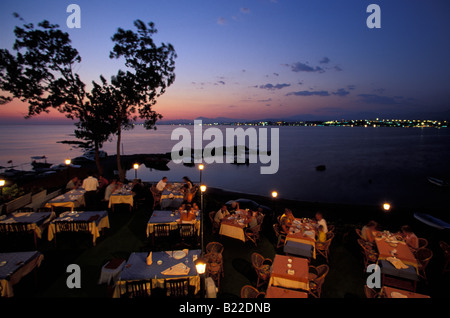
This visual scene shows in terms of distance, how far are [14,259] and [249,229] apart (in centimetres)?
643

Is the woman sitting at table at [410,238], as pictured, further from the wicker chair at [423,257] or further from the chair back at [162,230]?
the chair back at [162,230]

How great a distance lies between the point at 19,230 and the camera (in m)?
6.87

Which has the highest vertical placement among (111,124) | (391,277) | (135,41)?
(135,41)

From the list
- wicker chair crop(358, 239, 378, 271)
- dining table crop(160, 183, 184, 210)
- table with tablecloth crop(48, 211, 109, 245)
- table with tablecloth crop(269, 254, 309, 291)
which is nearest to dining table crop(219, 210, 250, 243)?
table with tablecloth crop(269, 254, 309, 291)

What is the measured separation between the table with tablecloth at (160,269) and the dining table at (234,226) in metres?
2.65

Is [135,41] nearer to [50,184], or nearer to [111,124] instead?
[111,124]

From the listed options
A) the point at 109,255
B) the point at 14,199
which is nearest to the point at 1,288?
the point at 109,255

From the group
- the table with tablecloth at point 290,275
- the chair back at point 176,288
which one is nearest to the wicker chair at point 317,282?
the table with tablecloth at point 290,275

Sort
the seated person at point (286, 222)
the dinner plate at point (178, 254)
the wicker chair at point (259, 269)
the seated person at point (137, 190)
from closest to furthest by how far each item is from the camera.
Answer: the dinner plate at point (178, 254), the wicker chair at point (259, 269), the seated person at point (286, 222), the seated person at point (137, 190)

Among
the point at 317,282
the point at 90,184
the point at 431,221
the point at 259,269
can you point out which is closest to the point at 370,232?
the point at 317,282

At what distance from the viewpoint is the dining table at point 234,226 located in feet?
25.8

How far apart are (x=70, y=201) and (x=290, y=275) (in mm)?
8729

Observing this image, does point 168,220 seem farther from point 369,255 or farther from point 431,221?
point 431,221

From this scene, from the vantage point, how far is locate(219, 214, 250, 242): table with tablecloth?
7.87 m
